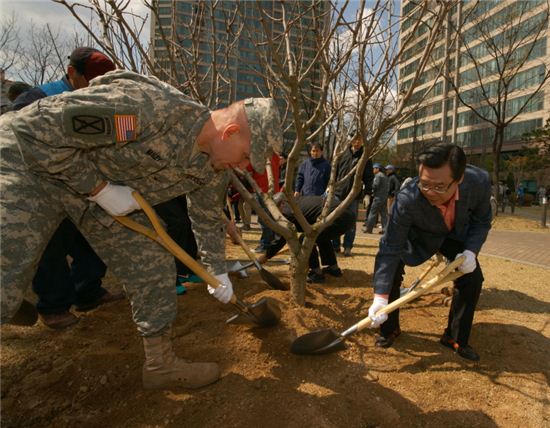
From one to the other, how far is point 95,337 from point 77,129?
58.9 inches

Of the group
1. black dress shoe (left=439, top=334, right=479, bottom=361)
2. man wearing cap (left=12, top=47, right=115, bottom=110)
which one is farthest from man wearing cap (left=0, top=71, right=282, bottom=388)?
black dress shoe (left=439, top=334, right=479, bottom=361)

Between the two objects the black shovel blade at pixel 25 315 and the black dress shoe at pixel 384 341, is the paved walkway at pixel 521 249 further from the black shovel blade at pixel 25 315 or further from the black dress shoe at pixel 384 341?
the black shovel blade at pixel 25 315

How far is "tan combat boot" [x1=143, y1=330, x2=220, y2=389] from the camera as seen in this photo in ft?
6.17

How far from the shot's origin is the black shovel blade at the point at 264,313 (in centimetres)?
238

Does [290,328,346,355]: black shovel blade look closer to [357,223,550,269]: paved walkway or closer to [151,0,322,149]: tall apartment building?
[151,0,322,149]: tall apartment building

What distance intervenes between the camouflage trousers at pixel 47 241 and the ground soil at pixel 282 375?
44 centimetres

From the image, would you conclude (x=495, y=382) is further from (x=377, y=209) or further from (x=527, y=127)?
(x=527, y=127)

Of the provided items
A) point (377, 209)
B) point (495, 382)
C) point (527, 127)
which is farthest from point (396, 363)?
point (527, 127)

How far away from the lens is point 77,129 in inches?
60.5

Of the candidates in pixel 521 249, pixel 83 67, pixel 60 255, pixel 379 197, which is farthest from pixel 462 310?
pixel 379 197

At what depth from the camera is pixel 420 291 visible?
2.29 metres

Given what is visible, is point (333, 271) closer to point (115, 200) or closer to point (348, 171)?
point (348, 171)

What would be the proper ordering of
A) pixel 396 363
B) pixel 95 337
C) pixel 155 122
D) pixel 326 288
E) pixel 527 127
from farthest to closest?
pixel 527 127, pixel 326 288, pixel 95 337, pixel 396 363, pixel 155 122

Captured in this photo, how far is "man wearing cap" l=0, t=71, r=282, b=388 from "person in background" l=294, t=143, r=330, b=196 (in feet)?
9.70
